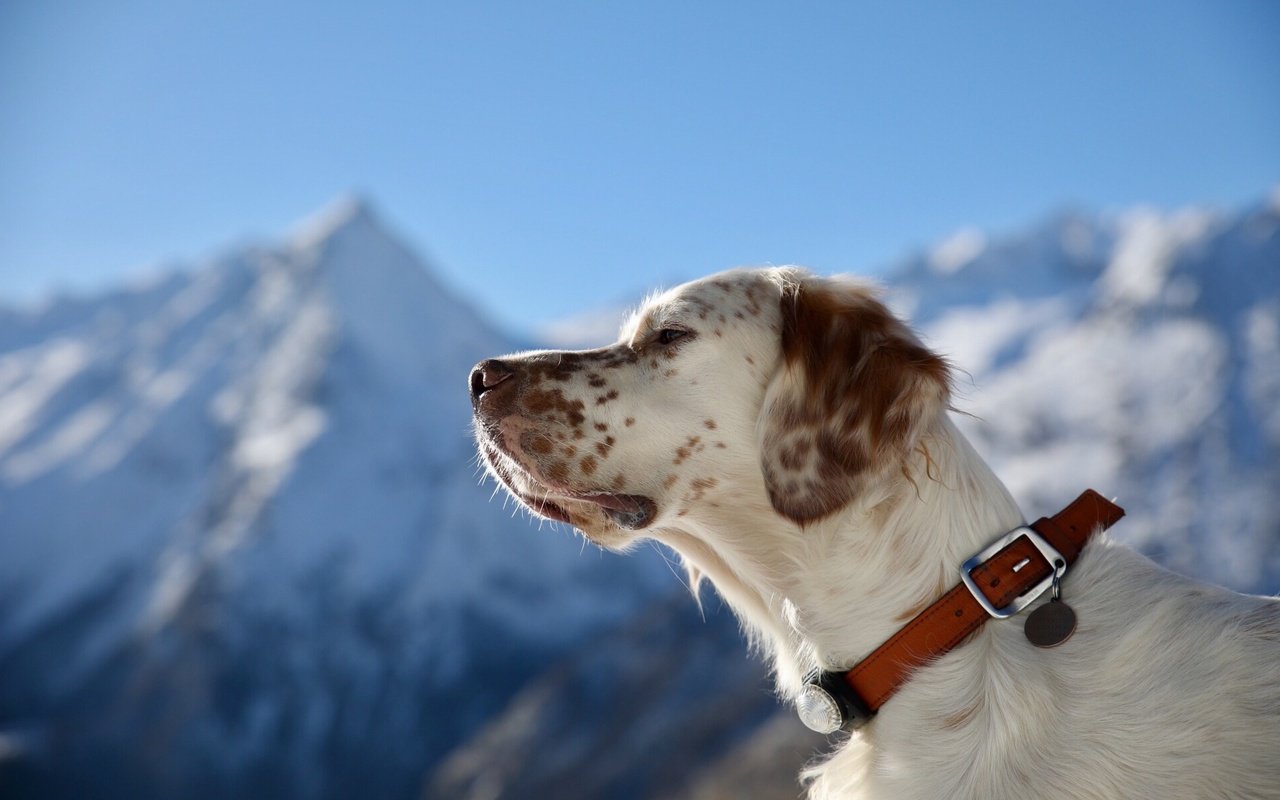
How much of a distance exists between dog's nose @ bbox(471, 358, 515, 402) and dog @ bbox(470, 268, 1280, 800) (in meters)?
0.01

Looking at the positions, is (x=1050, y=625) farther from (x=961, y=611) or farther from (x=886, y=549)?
(x=886, y=549)

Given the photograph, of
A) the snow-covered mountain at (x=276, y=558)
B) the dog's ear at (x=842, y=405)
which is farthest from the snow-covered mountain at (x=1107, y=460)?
the snow-covered mountain at (x=276, y=558)

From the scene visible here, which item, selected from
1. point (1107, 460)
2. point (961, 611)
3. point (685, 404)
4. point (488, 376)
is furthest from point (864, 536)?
point (1107, 460)

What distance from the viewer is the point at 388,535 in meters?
118

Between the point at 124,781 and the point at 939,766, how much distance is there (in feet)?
343

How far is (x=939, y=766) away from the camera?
269 centimetres

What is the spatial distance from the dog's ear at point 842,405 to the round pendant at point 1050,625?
58cm

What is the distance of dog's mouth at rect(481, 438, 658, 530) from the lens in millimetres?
3312

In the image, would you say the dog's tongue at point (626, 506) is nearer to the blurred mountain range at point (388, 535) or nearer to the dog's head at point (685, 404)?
the dog's head at point (685, 404)

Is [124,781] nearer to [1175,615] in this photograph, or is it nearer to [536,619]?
[536,619]

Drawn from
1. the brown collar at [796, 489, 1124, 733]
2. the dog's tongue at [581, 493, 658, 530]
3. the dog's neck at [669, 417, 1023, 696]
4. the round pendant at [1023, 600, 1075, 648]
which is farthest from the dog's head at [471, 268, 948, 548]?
the round pendant at [1023, 600, 1075, 648]

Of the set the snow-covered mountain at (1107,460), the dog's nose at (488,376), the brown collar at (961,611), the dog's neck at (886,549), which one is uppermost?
the dog's nose at (488,376)

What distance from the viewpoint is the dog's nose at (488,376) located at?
3.37 meters

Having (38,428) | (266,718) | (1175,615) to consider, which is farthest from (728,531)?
(38,428)
